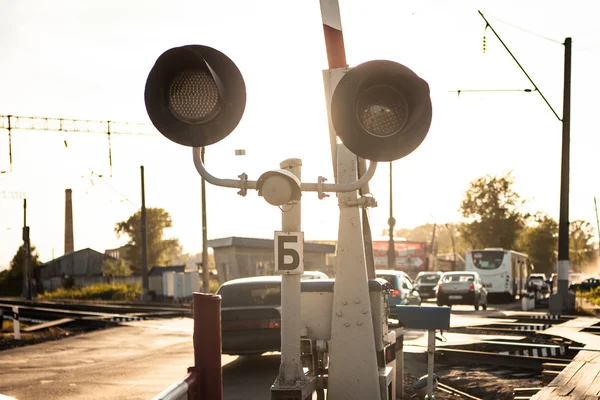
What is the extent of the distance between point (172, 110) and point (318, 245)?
44357 millimetres

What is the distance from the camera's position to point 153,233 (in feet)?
393

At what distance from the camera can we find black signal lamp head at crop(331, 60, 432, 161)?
3.91m

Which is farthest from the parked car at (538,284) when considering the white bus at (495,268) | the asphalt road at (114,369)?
the asphalt road at (114,369)

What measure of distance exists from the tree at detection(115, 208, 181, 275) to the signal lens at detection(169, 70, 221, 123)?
362 ft

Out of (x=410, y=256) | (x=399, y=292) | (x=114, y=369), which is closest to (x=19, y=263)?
(x=410, y=256)

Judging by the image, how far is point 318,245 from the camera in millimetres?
48344

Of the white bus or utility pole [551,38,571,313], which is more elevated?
utility pole [551,38,571,313]

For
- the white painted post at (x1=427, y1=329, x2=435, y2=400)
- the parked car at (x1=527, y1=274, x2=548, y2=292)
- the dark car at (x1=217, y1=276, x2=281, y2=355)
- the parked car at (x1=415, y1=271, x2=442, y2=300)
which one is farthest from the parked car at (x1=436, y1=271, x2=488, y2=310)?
the white painted post at (x1=427, y1=329, x2=435, y2=400)

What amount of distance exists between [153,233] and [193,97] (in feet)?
386

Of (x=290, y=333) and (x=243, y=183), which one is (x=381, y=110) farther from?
(x=290, y=333)

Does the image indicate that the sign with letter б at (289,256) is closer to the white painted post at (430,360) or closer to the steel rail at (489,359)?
the white painted post at (430,360)

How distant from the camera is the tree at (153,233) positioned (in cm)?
11631

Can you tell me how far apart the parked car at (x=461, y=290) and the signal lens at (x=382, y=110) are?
31196 millimetres

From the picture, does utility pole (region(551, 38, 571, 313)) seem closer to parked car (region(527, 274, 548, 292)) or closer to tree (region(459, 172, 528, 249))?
parked car (region(527, 274, 548, 292))
